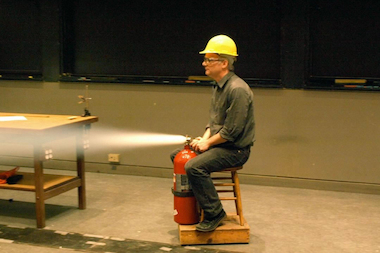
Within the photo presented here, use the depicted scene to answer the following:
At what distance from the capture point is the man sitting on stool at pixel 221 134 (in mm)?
3799

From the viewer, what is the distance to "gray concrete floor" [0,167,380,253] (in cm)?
403

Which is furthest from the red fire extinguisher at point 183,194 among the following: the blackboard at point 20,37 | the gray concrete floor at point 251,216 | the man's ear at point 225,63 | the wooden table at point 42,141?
the blackboard at point 20,37

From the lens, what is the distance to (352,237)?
4.15 m

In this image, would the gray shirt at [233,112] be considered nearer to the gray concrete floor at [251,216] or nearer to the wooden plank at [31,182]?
the gray concrete floor at [251,216]

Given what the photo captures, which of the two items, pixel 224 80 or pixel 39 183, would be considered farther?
pixel 39 183

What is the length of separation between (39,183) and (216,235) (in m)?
→ 1.58

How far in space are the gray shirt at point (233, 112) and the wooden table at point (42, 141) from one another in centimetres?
136

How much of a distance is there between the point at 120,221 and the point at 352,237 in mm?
1994

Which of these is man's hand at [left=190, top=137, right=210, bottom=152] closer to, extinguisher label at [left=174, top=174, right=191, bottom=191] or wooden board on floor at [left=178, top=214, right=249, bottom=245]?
extinguisher label at [left=174, top=174, right=191, bottom=191]

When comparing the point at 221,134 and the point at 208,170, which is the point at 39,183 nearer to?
the point at 208,170

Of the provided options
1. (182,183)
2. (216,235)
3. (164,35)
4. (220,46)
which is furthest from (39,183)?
(164,35)

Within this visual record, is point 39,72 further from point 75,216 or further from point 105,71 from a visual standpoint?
point 75,216

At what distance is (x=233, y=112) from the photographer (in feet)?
12.5

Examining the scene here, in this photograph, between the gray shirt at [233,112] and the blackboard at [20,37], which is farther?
the blackboard at [20,37]
